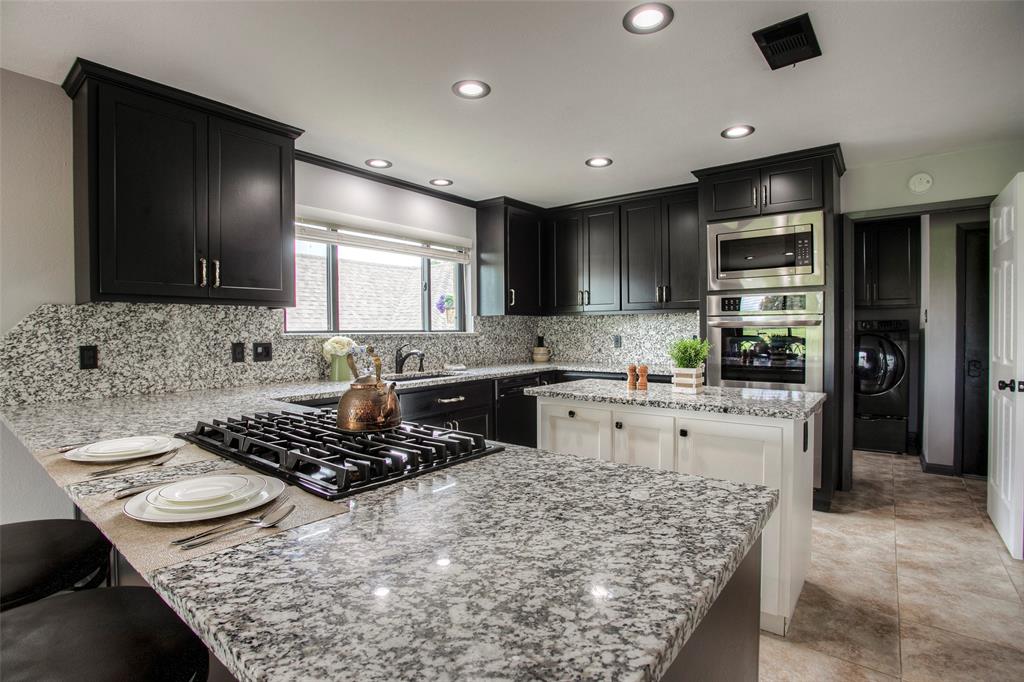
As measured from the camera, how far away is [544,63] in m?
2.15

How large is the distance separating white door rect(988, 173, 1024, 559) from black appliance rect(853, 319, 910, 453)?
6.03ft

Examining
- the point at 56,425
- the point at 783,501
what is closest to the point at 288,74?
the point at 56,425

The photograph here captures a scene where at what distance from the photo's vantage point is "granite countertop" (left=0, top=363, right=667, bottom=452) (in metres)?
1.59

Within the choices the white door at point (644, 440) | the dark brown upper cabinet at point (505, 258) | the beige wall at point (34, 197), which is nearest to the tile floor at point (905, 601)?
the white door at point (644, 440)

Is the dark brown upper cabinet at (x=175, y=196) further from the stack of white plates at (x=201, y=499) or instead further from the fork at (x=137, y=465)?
the stack of white plates at (x=201, y=499)

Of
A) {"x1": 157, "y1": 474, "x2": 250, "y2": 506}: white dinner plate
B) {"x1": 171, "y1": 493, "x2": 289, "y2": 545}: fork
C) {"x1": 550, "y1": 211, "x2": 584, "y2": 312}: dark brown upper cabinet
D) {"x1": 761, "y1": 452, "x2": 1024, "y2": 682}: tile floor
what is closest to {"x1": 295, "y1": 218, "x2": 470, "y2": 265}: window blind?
{"x1": 550, "y1": 211, "x2": 584, "y2": 312}: dark brown upper cabinet

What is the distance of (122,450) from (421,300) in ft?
9.83

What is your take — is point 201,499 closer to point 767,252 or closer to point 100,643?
point 100,643

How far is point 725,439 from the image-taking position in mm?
2197

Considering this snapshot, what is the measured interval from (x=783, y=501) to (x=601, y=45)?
76.0 inches

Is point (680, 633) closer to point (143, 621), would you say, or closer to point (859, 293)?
point (143, 621)

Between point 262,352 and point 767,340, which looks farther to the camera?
point 767,340

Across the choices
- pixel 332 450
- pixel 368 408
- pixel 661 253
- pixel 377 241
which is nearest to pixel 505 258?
pixel 377 241

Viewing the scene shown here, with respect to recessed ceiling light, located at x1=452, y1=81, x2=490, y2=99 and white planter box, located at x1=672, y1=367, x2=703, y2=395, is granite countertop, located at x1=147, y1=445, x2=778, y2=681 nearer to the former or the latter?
white planter box, located at x1=672, y1=367, x2=703, y2=395
